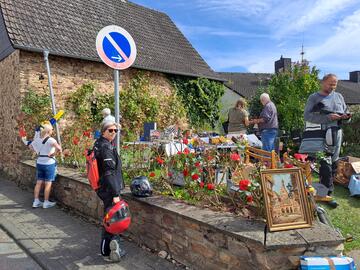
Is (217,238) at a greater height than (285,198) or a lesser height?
lesser

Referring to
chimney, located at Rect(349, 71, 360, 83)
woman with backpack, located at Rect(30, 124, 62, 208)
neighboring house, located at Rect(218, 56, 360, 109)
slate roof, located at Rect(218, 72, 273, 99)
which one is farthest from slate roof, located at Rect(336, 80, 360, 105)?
woman with backpack, located at Rect(30, 124, 62, 208)

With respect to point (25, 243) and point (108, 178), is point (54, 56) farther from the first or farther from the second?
point (108, 178)

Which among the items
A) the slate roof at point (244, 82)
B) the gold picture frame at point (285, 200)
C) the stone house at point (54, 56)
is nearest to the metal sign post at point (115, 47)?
the gold picture frame at point (285, 200)

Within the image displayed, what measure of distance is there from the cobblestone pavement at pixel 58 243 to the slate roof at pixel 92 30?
5056 millimetres

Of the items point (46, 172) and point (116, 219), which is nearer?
point (116, 219)

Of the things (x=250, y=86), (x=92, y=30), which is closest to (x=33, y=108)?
(x=92, y=30)

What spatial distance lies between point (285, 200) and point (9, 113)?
8.76 metres

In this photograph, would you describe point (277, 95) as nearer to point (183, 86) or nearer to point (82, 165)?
point (183, 86)

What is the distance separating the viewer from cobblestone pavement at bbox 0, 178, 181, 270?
363cm

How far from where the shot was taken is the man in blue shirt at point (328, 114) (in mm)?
4723

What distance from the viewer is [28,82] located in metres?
8.84

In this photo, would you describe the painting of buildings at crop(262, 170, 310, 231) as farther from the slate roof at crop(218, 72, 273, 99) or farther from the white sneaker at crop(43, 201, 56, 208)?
the slate roof at crop(218, 72, 273, 99)

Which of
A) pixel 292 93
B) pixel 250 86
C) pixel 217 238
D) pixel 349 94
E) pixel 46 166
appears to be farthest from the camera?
pixel 349 94

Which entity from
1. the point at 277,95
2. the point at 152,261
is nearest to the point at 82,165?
the point at 152,261
